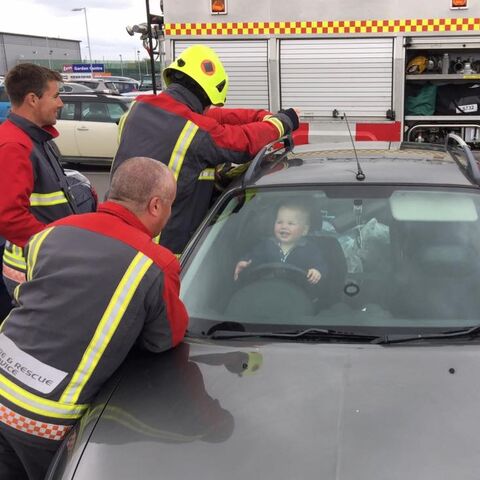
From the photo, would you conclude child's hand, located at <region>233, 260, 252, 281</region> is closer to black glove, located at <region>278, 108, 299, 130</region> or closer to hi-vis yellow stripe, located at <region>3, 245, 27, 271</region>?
hi-vis yellow stripe, located at <region>3, 245, 27, 271</region>

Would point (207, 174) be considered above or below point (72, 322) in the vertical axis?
above

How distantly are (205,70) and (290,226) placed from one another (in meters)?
1.06

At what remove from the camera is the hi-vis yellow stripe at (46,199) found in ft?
9.92

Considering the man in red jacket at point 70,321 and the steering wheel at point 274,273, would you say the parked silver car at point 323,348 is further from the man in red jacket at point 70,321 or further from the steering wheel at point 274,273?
the man in red jacket at point 70,321

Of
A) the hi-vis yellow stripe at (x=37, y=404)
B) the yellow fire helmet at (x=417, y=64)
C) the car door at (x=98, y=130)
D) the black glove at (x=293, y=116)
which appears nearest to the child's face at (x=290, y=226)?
the black glove at (x=293, y=116)

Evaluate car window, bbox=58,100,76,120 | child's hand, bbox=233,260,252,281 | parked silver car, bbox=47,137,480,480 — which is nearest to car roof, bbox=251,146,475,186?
parked silver car, bbox=47,137,480,480

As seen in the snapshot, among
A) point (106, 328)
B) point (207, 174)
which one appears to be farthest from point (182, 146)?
point (106, 328)

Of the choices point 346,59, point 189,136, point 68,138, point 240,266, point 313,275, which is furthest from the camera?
point 68,138

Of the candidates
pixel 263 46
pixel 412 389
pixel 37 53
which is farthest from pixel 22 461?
pixel 37 53

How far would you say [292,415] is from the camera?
1730 mm

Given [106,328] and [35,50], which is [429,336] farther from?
[35,50]

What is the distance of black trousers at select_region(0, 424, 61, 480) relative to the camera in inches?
74.6

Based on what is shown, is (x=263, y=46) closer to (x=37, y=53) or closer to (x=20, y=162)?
(x=20, y=162)

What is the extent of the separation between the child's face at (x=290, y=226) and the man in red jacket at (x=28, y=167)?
1142 millimetres
